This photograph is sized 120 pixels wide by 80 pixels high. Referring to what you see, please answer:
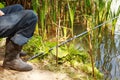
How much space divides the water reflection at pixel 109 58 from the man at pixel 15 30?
1.08 metres

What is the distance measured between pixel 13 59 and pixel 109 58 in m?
1.67

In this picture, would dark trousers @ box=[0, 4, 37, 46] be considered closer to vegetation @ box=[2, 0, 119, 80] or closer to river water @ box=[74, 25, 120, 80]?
vegetation @ box=[2, 0, 119, 80]

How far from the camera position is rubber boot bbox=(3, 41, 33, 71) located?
8.43 feet

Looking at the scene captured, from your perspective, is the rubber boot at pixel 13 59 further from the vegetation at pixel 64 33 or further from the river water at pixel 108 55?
the river water at pixel 108 55

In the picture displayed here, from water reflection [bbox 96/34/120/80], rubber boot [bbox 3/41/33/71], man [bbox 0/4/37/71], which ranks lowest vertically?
water reflection [bbox 96/34/120/80]

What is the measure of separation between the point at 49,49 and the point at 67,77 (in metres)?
0.46

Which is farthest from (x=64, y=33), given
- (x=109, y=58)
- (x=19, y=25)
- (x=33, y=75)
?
(x=19, y=25)

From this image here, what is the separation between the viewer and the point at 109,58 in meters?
3.90

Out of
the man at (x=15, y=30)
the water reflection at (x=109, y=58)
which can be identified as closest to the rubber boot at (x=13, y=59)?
the man at (x=15, y=30)

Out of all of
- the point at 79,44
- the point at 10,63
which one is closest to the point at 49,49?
the point at 10,63

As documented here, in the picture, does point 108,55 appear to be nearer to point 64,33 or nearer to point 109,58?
point 109,58

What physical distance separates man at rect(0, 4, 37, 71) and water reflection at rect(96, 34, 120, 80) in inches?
42.7

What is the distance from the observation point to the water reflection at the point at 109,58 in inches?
134

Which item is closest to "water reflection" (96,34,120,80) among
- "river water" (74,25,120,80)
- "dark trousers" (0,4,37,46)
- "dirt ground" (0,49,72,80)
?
"river water" (74,25,120,80)
